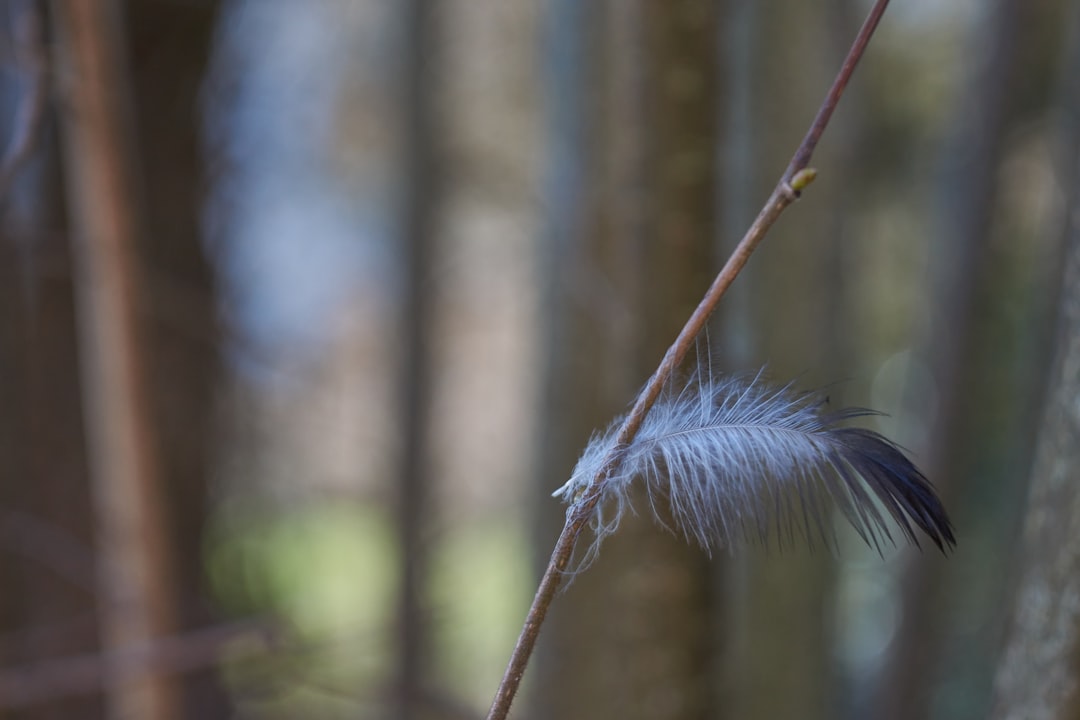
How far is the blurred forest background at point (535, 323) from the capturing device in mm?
1616

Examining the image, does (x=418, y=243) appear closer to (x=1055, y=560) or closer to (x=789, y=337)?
(x=789, y=337)

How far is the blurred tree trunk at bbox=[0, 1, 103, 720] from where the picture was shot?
10.00 ft

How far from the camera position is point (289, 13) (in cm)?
597

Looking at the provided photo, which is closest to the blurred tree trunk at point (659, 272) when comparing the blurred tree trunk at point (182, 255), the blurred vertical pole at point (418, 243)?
the blurred tree trunk at point (182, 255)

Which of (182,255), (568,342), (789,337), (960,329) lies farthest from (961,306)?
(182,255)

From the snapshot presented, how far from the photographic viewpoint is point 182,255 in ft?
12.0

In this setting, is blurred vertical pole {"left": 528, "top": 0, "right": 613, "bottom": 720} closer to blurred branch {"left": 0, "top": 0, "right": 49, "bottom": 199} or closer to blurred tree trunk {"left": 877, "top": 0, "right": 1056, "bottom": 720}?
blurred branch {"left": 0, "top": 0, "right": 49, "bottom": 199}

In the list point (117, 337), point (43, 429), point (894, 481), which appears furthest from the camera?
point (43, 429)

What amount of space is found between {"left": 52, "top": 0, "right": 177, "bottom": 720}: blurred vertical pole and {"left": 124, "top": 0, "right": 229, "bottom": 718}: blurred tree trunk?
3.48 ft

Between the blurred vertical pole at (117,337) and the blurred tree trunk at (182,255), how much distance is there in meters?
1.06

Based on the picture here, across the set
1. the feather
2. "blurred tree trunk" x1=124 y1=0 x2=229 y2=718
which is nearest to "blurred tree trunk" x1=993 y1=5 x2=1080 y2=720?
the feather

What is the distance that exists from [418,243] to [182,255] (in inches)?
58.2

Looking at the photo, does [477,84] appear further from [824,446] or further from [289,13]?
[824,446]

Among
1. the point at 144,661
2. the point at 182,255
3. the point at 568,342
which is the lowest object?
the point at 144,661
